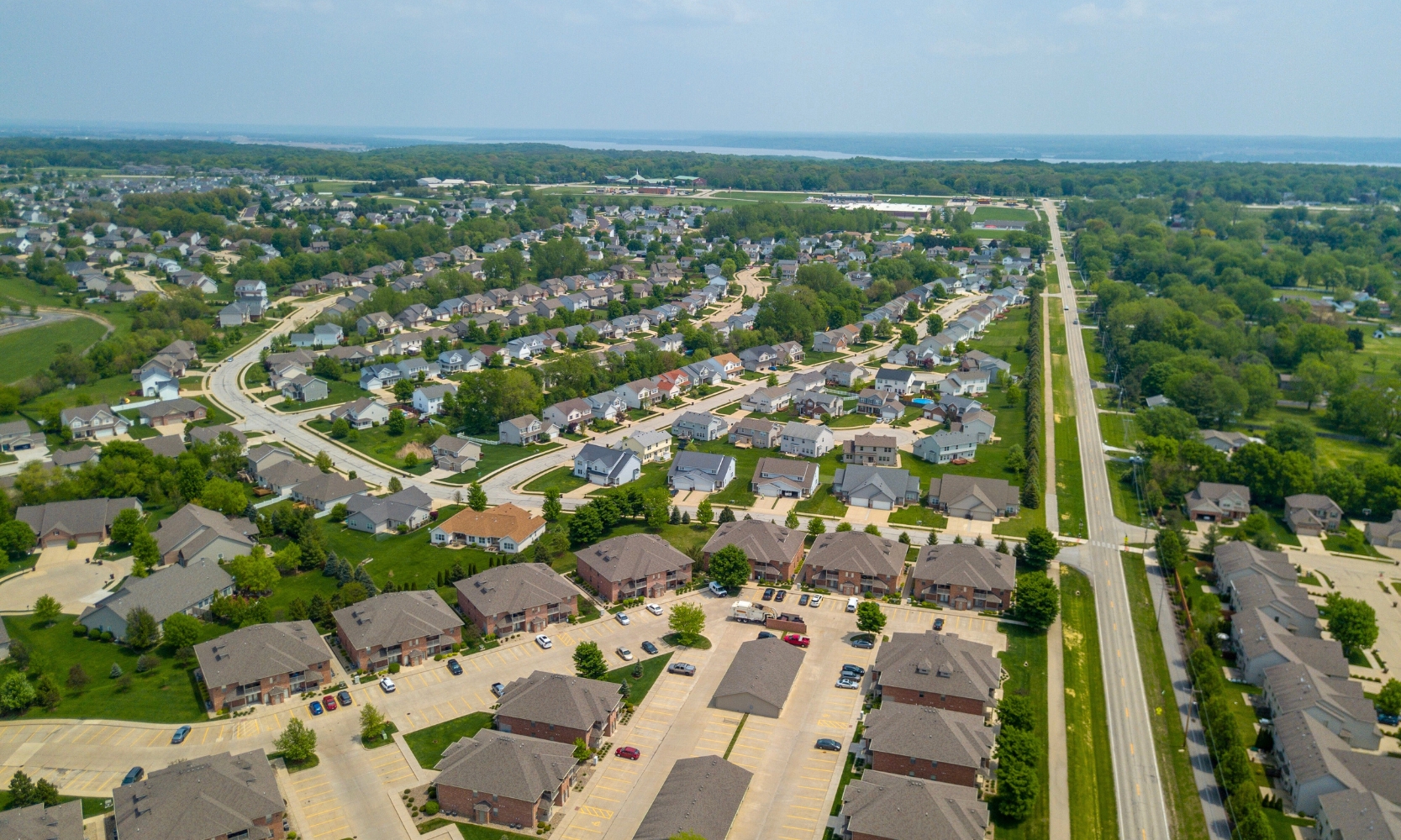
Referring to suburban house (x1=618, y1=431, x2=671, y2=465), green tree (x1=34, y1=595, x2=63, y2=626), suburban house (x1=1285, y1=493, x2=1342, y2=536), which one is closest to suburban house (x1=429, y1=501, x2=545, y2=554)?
suburban house (x1=618, y1=431, x2=671, y2=465)

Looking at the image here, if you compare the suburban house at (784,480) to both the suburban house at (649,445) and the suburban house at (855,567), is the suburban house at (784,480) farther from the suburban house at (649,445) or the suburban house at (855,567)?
the suburban house at (855,567)

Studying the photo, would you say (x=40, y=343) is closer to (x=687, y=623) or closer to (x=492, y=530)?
(x=492, y=530)

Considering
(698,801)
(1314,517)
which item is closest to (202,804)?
(698,801)

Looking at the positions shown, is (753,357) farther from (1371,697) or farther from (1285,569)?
(1371,697)

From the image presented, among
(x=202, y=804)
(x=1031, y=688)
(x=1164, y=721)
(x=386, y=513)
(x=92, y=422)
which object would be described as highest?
(x=92, y=422)

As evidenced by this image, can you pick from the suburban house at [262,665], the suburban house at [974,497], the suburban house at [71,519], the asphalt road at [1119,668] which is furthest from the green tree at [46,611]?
the suburban house at [974,497]
